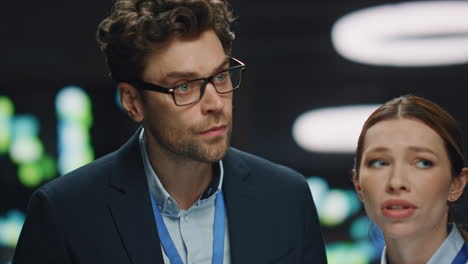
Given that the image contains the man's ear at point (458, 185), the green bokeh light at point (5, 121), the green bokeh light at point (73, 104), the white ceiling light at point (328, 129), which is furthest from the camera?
the white ceiling light at point (328, 129)

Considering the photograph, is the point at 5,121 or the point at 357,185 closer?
the point at 357,185

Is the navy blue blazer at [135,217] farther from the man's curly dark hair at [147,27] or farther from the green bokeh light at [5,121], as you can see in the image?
the green bokeh light at [5,121]

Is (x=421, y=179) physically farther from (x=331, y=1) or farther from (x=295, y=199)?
(x=331, y=1)

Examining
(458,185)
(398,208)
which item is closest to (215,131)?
(398,208)

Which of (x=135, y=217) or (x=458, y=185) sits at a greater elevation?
(x=458, y=185)

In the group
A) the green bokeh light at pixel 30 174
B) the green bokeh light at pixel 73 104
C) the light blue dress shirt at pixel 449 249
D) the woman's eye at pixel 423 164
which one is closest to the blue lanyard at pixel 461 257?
the light blue dress shirt at pixel 449 249

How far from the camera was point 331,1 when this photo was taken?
6.17m

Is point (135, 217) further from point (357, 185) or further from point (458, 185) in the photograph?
point (458, 185)

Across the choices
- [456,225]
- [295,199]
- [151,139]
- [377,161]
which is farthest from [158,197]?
[456,225]

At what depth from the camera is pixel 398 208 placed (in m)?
2.47

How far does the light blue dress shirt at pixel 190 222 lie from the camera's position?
2.68 metres

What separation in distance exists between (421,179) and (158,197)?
83 cm

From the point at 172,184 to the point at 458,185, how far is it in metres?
0.89

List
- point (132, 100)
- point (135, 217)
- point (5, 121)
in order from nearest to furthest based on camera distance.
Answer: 1. point (135, 217)
2. point (132, 100)
3. point (5, 121)
